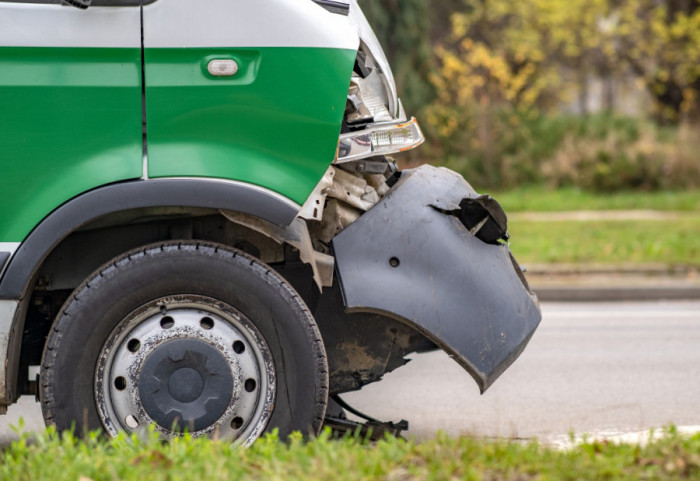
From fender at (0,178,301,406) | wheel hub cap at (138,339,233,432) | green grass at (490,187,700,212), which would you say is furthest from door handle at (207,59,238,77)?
green grass at (490,187,700,212)

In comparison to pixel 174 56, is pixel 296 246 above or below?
below

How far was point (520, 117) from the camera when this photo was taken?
21422 millimetres

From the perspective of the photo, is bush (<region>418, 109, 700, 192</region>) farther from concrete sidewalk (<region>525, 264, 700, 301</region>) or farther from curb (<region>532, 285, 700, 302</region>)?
curb (<region>532, 285, 700, 302</region>)

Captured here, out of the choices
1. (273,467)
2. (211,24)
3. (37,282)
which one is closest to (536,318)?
(273,467)

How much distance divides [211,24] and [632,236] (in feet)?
32.4

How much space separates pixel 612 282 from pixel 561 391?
482 cm

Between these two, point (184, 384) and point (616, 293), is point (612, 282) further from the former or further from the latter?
point (184, 384)

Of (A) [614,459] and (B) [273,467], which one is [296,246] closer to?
(B) [273,467]

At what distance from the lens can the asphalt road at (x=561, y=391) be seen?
5211 millimetres

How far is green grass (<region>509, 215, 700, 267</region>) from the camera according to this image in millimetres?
11320

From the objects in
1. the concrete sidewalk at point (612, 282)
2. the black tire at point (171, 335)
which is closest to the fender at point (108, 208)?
the black tire at point (171, 335)

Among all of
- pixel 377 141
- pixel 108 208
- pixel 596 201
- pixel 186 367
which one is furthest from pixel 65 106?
pixel 596 201

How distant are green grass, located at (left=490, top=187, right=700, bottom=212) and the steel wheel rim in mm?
12730

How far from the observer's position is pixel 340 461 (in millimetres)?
3297
